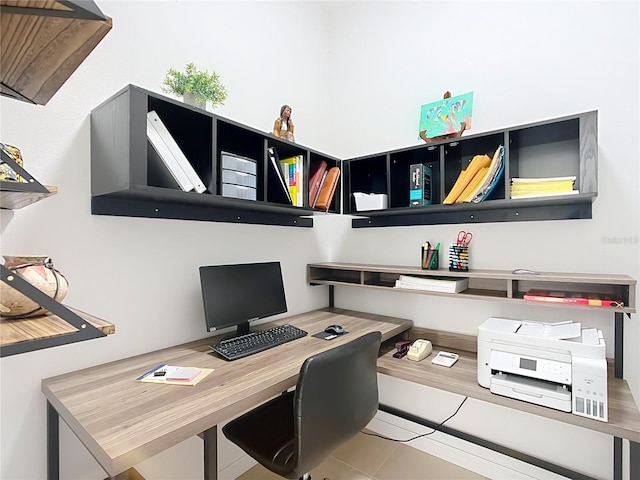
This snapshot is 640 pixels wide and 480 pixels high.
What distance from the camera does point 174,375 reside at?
4.27 ft

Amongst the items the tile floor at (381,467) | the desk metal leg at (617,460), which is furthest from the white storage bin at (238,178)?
the desk metal leg at (617,460)

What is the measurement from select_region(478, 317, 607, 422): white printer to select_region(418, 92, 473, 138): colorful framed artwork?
1.10 m

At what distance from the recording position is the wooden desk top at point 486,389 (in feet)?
4.08

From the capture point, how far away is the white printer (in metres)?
1.28

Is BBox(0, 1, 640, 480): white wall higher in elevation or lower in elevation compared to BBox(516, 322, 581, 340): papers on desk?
higher

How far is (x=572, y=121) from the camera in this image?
1.56 m

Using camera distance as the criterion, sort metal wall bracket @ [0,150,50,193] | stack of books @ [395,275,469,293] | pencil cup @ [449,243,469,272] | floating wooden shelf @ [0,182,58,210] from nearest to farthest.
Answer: metal wall bracket @ [0,150,50,193] < floating wooden shelf @ [0,182,58,210] < stack of books @ [395,275,469,293] < pencil cup @ [449,243,469,272]

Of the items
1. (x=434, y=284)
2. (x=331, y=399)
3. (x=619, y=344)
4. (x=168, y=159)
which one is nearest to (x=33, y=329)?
(x=168, y=159)

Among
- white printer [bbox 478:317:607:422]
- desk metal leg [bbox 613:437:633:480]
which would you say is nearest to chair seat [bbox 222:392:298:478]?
white printer [bbox 478:317:607:422]

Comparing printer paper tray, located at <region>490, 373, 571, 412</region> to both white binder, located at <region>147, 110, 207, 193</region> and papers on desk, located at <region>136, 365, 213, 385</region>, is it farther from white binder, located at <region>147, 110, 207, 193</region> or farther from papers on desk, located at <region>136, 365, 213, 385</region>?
white binder, located at <region>147, 110, 207, 193</region>

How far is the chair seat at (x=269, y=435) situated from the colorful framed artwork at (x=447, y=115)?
170cm

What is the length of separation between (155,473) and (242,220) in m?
1.29

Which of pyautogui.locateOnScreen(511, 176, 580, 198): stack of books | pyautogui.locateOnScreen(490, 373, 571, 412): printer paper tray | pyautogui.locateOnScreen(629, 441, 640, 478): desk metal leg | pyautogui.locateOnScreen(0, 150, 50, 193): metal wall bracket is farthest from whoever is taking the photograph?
pyautogui.locateOnScreen(511, 176, 580, 198): stack of books

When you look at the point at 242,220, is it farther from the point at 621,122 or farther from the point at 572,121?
the point at 621,122
